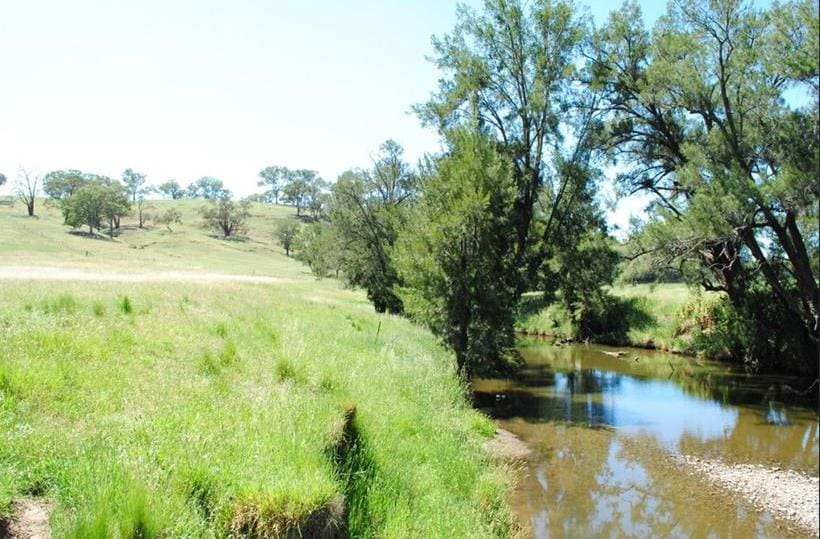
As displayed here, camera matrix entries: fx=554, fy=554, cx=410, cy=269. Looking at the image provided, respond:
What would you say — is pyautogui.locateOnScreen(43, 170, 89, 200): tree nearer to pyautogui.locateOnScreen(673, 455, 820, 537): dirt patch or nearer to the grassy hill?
the grassy hill

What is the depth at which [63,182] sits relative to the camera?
414 feet

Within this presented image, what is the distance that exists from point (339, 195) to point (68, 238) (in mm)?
50460

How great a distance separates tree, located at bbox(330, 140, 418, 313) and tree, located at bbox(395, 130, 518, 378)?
1889 centimetres

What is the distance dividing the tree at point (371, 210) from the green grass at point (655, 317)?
11261 millimetres

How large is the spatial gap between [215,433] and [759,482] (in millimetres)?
11908

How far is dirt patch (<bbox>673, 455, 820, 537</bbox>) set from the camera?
1048 centimetres

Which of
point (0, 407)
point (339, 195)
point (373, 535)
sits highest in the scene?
point (339, 195)

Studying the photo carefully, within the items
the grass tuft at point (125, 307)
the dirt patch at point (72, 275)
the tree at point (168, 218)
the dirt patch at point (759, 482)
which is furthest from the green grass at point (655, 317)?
the tree at point (168, 218)

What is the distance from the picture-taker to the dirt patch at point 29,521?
521cm

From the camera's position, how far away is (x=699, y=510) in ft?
37.3

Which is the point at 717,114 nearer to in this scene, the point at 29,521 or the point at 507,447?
the point at 507,447

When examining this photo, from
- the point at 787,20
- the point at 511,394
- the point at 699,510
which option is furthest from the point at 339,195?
the point at 699,510

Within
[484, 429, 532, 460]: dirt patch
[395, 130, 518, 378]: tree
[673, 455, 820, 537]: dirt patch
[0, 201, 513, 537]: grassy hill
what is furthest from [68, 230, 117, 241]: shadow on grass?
[673, 455, 820, 537]: dirt patch

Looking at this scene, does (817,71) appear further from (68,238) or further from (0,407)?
(68,238)
